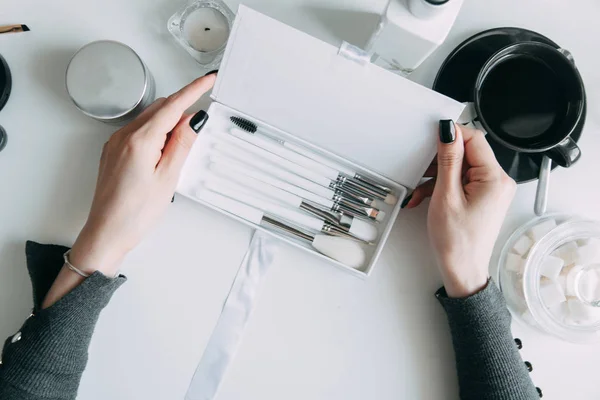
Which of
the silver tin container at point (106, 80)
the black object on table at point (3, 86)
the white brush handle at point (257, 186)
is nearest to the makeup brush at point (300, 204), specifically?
the white brush handle at point (257, 186)

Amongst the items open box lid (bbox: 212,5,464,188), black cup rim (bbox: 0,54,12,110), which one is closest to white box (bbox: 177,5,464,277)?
open box lid (bbox: 212,5,464,188)

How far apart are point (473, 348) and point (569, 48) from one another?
377 mm

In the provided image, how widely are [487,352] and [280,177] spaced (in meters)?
0.29

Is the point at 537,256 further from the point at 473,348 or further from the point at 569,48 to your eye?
the point at 569,48

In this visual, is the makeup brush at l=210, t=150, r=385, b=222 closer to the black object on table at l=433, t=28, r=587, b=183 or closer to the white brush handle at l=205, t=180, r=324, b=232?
the white brush handle at l=205, t=180, r=324, b=232

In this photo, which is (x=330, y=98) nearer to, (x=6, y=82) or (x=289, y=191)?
(x=289, y=191)

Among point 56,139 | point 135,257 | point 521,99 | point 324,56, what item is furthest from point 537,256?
point 56,139

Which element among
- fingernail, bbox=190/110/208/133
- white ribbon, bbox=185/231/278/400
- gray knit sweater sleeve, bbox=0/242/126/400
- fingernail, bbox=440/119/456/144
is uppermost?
fingernail, bbox=440/119/456/144

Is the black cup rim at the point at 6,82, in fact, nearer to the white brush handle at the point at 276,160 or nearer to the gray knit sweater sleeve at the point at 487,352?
the white brush handle at the point at 276,160

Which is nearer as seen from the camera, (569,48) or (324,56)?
(324,56)

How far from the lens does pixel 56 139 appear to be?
54cm

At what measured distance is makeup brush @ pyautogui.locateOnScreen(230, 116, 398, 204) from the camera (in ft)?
1.70

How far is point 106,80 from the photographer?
50cm

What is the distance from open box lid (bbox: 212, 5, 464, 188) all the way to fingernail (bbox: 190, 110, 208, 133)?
1.0 inches
